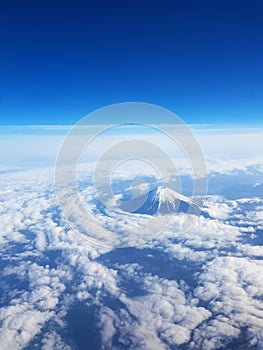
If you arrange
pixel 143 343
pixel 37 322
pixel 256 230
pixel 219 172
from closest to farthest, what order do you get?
pixel 143 343, pixel 37 322, pixel 256 230, pixel 219 172

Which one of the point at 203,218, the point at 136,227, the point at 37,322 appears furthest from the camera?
the point at 203,218

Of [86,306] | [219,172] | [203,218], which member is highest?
[219,172]

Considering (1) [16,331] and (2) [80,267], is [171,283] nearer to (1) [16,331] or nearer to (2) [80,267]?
(2) [80,267]

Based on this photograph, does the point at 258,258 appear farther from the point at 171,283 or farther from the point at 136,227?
the point at 136,227

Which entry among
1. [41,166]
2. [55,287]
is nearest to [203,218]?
[55,287]

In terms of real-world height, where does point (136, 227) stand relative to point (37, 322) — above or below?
above

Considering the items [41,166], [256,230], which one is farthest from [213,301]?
[41,166]

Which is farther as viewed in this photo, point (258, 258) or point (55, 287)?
point (258, 258)
